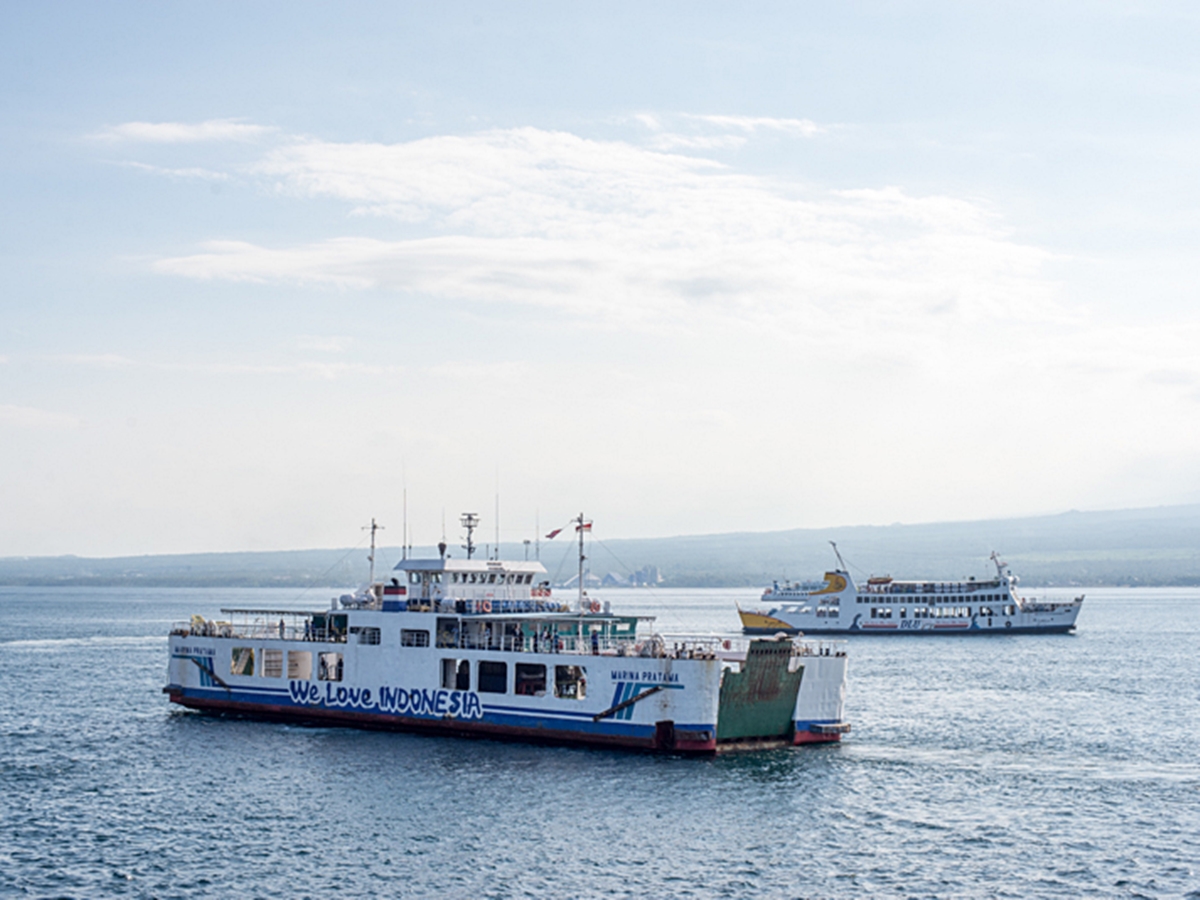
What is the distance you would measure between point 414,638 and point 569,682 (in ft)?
25.2

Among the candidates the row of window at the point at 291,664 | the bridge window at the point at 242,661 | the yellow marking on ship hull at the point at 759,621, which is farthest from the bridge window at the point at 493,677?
the yellow marking on ship hull at the point at 759,621

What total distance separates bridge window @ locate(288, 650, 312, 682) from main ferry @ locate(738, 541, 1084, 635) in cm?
7867

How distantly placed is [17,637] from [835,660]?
101 m

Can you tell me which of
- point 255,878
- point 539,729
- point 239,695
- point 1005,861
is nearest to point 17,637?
point 239,695

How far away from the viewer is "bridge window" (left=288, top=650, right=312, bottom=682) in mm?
58469

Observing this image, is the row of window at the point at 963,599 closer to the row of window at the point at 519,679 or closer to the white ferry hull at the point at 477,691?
the white ferry hull at the point at 477,691

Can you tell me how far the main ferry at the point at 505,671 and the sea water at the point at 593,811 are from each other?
1.24m

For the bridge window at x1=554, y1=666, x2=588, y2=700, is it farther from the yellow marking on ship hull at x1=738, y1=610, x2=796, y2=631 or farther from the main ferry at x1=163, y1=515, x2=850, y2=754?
the yellow marking on ship hull at x1=738, y1=610, x2=796, y2=631

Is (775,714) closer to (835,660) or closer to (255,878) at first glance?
(835,660)

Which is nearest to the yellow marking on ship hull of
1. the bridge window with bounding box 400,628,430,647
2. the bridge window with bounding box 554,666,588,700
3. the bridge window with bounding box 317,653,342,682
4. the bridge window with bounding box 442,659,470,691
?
the bridge window with bounding box 317,653,342,682

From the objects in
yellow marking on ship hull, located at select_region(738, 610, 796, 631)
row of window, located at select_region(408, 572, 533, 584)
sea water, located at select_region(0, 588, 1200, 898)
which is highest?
row of window, located at select_region(408, 572, 533, 584)

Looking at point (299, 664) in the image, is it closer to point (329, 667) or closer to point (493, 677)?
point (329, 667)

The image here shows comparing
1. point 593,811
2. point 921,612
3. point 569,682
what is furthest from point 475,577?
point 921,612

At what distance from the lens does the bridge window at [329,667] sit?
57.3 meters
